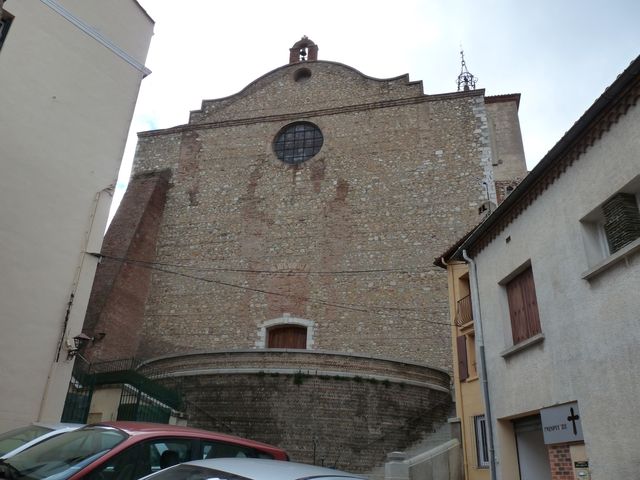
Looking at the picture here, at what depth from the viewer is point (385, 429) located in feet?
40.0

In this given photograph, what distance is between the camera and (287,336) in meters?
17.9

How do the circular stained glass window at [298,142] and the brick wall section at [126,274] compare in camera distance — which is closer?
the brick wall section at [126,274]

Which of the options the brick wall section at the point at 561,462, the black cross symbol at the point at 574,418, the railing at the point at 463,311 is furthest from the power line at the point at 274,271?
the black cross symbol at the point at 574,418

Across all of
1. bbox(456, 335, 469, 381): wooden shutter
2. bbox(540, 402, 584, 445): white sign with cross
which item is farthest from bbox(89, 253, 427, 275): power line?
bbox(540, 402, 584, 445): white sign with cross

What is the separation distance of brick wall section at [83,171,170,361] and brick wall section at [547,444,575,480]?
44.2 ft

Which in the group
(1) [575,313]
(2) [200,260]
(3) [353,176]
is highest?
(3) [353,176]

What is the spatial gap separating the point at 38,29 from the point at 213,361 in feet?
27.0

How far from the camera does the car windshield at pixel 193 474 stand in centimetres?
280

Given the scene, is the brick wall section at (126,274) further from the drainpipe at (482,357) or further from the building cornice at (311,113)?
the drainpipe at (482,357)

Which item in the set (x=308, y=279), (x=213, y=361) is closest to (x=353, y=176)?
(x=308, y=279)

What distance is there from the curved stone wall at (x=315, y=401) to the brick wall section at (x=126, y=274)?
4.25 metres

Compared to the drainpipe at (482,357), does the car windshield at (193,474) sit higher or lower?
lower

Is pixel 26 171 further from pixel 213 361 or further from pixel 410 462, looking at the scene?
pixel 410 462

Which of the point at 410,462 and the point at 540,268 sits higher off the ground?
the point at 540,268
